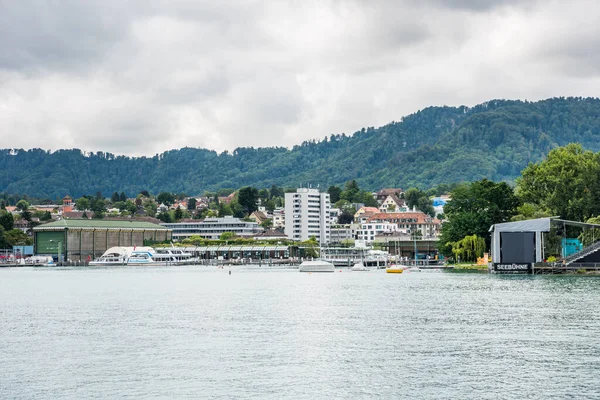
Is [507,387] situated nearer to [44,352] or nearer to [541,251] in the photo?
[44,352]

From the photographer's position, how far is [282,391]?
30828 mm

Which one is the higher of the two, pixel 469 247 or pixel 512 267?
pixel 469 247

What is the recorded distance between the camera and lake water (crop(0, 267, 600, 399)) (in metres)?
31.3

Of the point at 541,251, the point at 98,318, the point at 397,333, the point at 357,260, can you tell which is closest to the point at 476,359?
the point at 397,333

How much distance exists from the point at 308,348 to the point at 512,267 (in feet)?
260

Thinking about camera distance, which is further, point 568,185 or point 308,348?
point 568,185

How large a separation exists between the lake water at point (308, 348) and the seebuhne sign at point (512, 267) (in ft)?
147

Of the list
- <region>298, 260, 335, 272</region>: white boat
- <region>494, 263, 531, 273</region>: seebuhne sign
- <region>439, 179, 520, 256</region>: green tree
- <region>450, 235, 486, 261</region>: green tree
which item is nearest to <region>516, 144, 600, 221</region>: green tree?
<region>439, 179, 520, 256</region>: green tree

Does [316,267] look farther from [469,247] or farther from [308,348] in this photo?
[308,348]

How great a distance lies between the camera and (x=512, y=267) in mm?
114750

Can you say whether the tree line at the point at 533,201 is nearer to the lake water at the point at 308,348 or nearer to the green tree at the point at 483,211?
the green tree at the point at 483,211

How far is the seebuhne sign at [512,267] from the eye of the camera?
4473 inches

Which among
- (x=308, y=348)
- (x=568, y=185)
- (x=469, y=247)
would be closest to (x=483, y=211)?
(x=469, y=247)

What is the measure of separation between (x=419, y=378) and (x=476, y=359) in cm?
497
